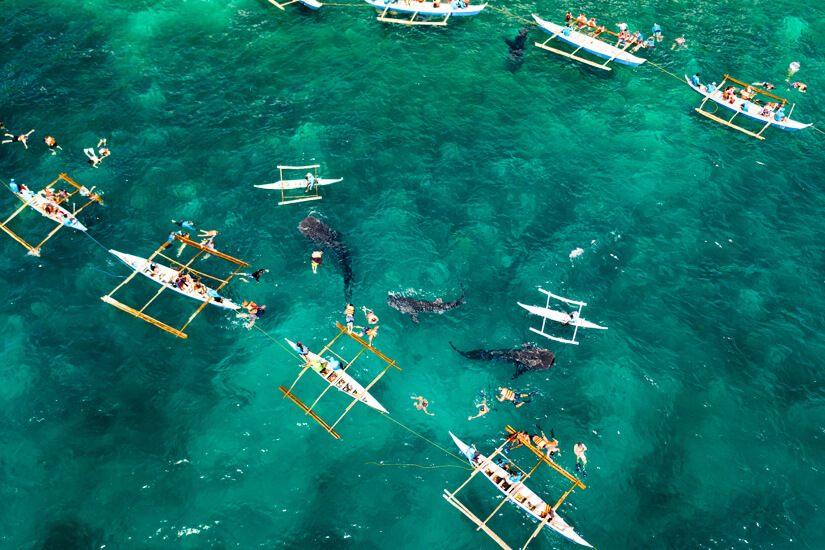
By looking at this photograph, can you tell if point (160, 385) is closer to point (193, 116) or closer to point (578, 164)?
point (193, 116)

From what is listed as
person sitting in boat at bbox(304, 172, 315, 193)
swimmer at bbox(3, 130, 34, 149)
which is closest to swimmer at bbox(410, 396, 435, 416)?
person sitting in boat at bbox(304, 172, 315, 193)

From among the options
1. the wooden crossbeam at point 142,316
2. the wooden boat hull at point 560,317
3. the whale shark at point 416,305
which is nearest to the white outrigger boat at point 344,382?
the whale shark at point 416,305

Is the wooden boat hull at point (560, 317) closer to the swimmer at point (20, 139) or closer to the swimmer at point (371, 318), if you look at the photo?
the swimmer at point (371, 318)

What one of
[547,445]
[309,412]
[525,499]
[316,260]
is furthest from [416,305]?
[525,499]

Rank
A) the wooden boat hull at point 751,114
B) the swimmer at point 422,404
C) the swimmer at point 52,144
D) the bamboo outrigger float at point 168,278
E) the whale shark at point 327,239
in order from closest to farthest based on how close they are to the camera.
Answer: the swimmer at point 422,404 → the bamboo outrigger float at point 168,278 → the whale shark at point 327,239 → the swimmer at point 52,144 → the wooden boat hull at point 751,114

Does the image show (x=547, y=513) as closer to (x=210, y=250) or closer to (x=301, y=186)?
(x=210, y=250)
